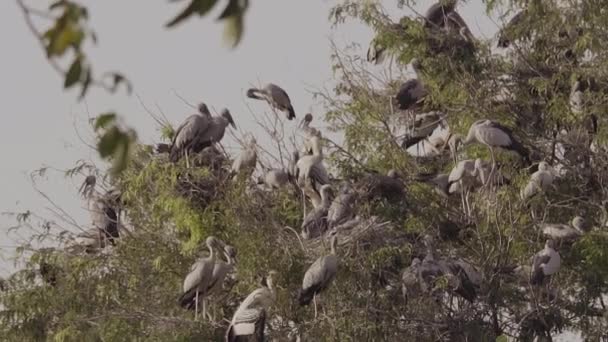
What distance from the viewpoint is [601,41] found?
41.2 feet

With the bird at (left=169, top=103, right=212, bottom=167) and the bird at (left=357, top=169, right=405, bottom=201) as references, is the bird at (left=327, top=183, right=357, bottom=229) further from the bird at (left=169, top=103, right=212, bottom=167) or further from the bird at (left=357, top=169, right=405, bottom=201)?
the bird at (left=169, top=103, right=212, bottom=167)

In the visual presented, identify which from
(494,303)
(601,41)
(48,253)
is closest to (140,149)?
(48,253)

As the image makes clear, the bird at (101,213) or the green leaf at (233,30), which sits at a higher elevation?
the bird at (101,213)

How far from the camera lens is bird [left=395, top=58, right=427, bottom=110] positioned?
13.1 m

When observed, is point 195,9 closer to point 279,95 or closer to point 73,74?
point 73,74

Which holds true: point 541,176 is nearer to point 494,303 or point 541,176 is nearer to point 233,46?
point 494,303

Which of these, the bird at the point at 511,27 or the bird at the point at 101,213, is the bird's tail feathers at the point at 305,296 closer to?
the bird at the point at 101,213

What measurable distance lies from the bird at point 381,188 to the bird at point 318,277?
1.11 m

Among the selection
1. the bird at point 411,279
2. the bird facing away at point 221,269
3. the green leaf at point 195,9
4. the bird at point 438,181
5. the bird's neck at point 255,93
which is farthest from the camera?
the bird's neck at point 255,93

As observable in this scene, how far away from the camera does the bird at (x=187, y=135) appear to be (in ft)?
38.0

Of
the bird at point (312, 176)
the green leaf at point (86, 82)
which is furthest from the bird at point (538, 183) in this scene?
the green leaf at point (86, 82)

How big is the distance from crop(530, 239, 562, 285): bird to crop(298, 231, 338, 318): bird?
1398 millimetres

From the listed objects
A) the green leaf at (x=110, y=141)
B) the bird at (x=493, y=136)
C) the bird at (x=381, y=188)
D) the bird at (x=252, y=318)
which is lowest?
the green leaf at (x=110, y=141)

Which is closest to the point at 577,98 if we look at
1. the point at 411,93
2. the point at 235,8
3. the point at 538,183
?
the point at 538,183
